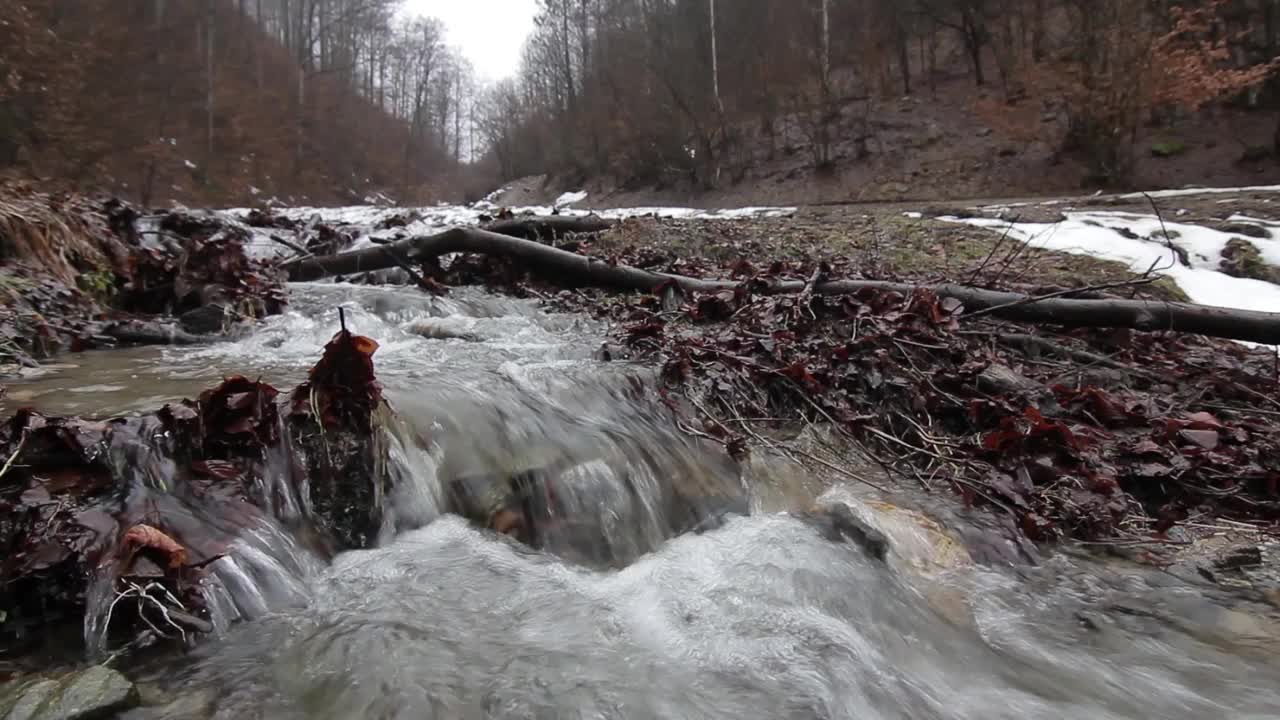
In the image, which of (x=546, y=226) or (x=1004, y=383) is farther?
(x=546, y=226)

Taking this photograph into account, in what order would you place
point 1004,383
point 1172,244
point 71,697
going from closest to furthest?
point 71,697 < point 1004,383 < point 1172,244

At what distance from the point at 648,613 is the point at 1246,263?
7.57 m

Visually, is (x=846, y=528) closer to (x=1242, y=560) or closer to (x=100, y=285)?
(x=1242, y=560)

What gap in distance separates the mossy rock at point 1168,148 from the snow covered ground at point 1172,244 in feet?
24.1

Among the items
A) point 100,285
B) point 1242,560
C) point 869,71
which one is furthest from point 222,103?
point 1242,560

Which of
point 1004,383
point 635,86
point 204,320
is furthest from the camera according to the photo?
point 635,86

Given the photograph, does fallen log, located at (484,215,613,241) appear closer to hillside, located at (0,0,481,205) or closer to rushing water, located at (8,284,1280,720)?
rushing water, located at (8,284,1280,720)

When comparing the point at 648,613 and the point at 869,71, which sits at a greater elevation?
the point at 869,71

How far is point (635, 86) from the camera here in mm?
23281

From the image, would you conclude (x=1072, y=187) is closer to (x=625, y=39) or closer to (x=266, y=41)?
(x=625, y=39)

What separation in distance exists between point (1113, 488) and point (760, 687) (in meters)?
2.12

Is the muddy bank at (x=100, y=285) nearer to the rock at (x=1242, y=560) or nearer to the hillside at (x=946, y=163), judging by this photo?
the rock at (x=1242, y=560)

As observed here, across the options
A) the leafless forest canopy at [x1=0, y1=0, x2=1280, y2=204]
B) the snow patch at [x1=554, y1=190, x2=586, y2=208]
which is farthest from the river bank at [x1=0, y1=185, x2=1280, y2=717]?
→ the snow patch at [x1=554, y1=190, x2=586, y2=208]

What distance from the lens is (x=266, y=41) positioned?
122 feet
